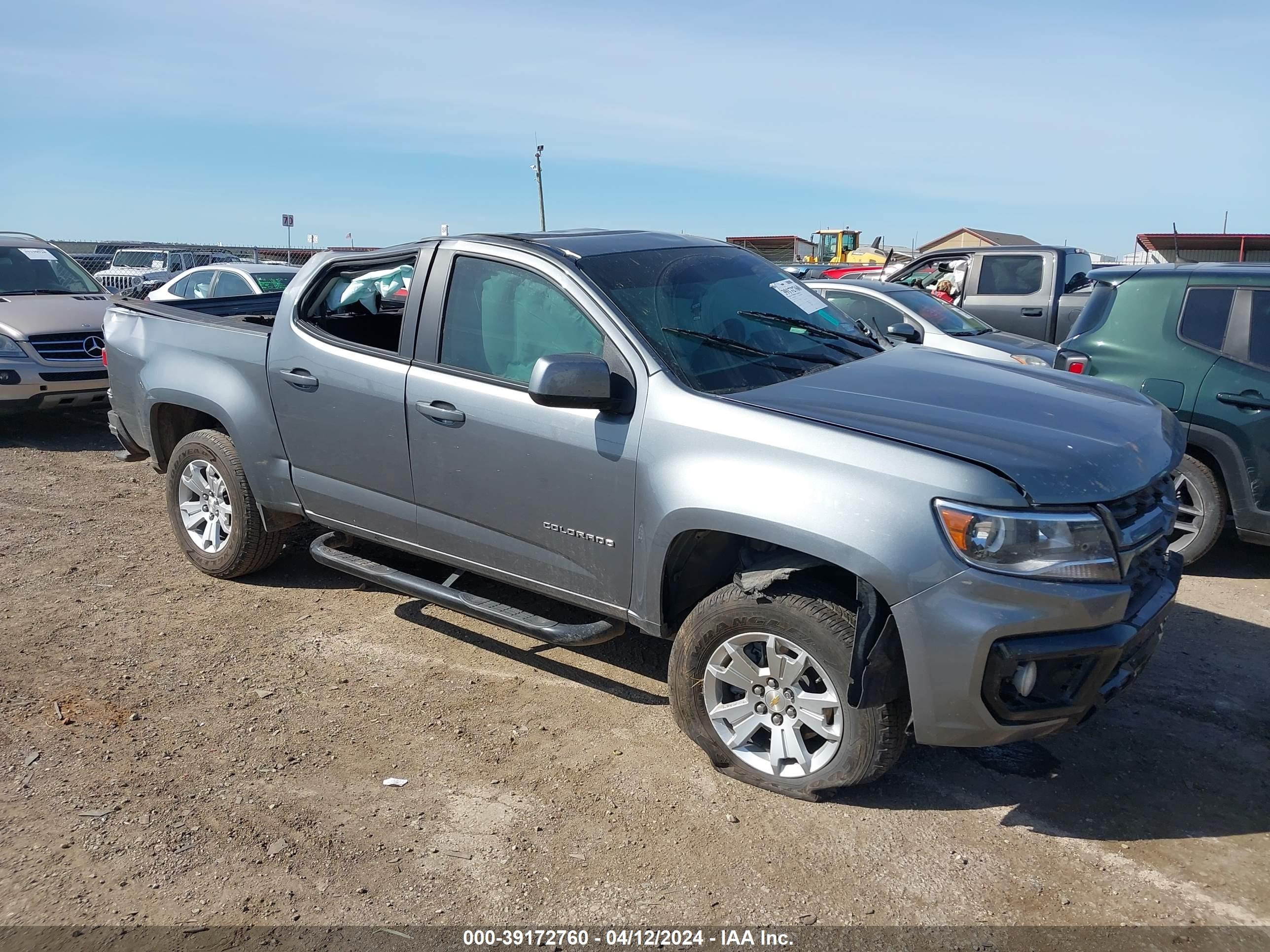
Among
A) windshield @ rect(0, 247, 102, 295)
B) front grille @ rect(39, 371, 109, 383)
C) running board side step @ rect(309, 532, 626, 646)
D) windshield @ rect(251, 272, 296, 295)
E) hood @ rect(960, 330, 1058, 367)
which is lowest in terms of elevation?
running board side step @ rect(309, 532, 626, 646)

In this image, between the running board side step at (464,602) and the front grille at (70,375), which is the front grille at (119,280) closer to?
the front grille at (70,375)

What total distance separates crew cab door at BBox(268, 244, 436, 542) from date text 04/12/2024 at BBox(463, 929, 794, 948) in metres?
2.04

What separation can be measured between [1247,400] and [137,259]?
27864 millimetres

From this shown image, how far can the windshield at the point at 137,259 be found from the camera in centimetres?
2670

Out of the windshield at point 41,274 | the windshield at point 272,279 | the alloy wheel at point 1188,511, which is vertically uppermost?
the windshield at point 41,274

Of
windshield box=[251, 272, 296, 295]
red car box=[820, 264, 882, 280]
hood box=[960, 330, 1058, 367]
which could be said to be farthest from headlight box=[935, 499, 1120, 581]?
red car box=[820, 264, 882, 280]

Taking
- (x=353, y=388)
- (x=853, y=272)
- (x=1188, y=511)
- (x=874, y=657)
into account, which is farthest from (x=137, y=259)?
(x=874, y=657)

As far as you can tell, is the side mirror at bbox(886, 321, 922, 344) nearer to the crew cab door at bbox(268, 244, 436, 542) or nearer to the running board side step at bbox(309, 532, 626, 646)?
the running board side step at bbox(309, 532, 626, 646)

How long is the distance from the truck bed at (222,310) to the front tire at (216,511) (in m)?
0.62

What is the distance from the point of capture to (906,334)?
19.7 feet

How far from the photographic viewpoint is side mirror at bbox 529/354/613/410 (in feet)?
11.8

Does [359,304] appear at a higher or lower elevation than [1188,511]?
higher

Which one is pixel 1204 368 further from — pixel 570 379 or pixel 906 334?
pixel 570 379

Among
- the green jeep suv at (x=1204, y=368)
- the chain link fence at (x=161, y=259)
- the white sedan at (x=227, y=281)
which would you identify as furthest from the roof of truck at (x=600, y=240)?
the chain link fence at (x=161, y=259)
